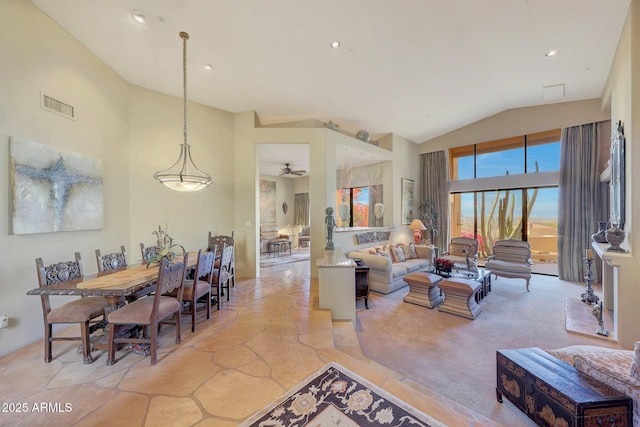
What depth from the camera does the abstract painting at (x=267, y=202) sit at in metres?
9.13

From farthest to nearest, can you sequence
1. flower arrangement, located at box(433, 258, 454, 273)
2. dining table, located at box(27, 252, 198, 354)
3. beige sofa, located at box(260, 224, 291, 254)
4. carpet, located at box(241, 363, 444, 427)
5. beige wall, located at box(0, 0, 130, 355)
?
beige sofa, located at box(260, 224, 291, 254) < flower arrangement, located at box(433, 258, 454, 273) < beige wall, located at box(0, 0, 130, 355) < dining table, located at box(27, 252, 198, 354) < carpet, located at box(241, 363, 444, 427)

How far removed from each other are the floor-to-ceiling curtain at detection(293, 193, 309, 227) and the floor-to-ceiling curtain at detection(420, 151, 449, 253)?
15.0 ft

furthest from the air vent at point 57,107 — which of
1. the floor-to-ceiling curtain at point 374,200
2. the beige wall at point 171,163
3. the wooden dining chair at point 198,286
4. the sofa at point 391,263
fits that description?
the floor-to-ceiling curtain at point 374,200

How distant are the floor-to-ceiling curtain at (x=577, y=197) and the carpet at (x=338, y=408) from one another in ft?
20.6

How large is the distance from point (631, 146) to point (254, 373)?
4729mm

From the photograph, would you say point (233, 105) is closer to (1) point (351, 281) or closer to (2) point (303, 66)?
(2) point (303, 66)

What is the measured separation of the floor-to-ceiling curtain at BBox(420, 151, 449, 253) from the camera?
7.13 meters

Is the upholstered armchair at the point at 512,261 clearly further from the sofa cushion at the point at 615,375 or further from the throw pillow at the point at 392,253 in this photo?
the sofa cushion at the point at 615,375

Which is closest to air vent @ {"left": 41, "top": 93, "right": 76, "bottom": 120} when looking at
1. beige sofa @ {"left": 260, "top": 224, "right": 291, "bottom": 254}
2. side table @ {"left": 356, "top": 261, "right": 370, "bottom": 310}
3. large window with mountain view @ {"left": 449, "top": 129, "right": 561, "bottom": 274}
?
side table @ {"left": 356, "top": 261, "right": 370, "bottom": 310}

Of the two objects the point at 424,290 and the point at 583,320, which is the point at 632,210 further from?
the point at 424,290

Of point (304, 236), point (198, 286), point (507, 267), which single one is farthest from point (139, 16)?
point (304, 236)

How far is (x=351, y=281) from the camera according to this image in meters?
3.08

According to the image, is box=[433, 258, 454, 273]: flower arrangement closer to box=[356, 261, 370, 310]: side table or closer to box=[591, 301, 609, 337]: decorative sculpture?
box=[356, 261, 370, 310]: side table

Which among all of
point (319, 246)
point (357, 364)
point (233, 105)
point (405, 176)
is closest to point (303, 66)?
point (233, 105)
